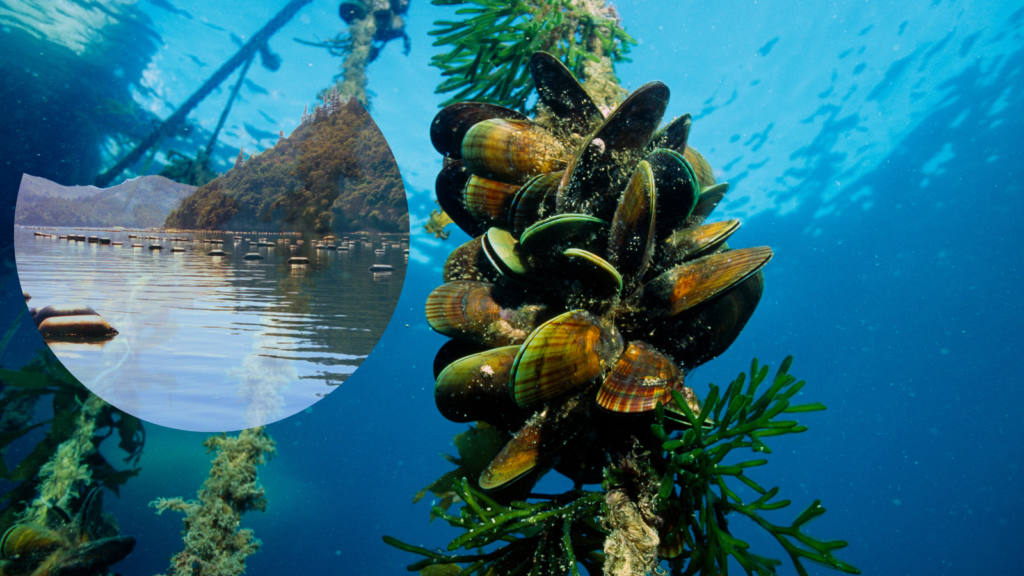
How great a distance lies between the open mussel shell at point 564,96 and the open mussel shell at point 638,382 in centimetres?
117

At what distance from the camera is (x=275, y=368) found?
8.66 feet

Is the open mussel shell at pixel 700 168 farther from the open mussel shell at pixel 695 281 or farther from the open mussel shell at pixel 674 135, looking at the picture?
the open mussel shell at pixel 695 281

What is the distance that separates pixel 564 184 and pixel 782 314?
32576mm

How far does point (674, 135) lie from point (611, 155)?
0.40 meters

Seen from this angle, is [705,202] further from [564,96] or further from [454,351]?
[454,351]

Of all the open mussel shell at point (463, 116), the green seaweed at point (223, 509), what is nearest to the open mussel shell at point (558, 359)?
the open mussel shell at point (463, 116)

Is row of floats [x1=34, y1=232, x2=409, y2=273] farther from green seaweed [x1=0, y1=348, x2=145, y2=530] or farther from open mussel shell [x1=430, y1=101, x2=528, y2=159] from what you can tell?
green seaweed [x1=0, y1=348, x2=145, y2=530]

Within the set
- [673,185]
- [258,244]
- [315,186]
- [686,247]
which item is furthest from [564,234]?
[258,244]

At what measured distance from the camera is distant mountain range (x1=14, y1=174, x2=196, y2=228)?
8.43 ft

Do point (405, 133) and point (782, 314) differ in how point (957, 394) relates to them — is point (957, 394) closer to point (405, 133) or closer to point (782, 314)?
point (782, 314)

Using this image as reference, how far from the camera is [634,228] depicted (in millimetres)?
1508

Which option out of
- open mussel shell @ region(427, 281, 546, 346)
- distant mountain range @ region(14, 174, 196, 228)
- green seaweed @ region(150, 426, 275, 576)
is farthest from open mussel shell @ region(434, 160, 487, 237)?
green seaweed @ region(150, 426, 275, 576)

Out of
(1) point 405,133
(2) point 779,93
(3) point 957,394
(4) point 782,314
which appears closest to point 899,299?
(4) point 782,314

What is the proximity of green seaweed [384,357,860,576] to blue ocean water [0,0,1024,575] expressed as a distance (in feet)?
9.13
